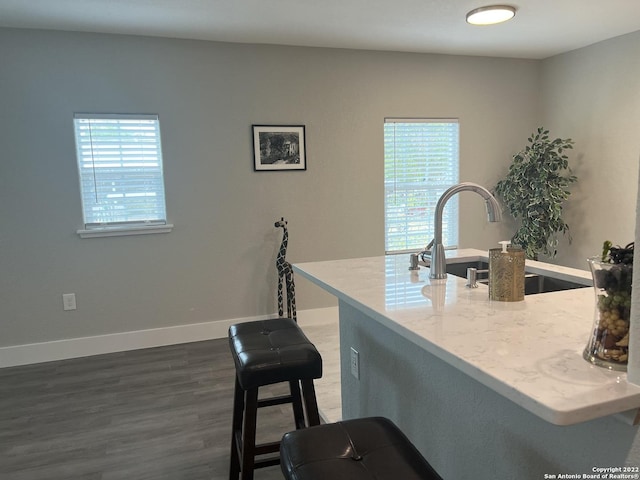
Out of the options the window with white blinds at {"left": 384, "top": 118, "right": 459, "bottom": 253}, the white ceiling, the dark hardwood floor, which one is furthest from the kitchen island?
the window with white blinds at {"left": 384, "top": 118, "right": 459, "bottom": 253}

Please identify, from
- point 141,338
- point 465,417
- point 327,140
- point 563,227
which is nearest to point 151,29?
point 327,140

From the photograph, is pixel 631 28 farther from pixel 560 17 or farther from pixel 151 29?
pixel 151 29

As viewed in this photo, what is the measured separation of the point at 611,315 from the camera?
0.85 meters

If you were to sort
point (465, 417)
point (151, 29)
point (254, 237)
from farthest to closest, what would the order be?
1. point (254, 237)
2. point (151, 29)
3. point (465, 417)

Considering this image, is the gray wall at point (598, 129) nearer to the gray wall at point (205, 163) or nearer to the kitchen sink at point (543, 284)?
the gray wall at point (205, 163)

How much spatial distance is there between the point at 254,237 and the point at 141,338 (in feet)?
4.11

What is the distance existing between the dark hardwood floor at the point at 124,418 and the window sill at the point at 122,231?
97 cm

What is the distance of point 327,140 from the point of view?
13.3 ft

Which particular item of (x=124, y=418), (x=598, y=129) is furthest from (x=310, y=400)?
(x=598, y=129)

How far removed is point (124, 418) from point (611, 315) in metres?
2.58

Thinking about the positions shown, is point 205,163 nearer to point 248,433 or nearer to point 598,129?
point 248,433

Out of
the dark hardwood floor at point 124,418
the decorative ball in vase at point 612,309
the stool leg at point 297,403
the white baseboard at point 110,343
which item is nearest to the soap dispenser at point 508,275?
the decorative ball in vase at point 612,309

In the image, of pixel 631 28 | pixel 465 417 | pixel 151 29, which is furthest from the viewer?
pixel 631 28

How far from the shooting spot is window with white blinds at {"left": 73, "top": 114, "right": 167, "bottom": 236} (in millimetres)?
3516
